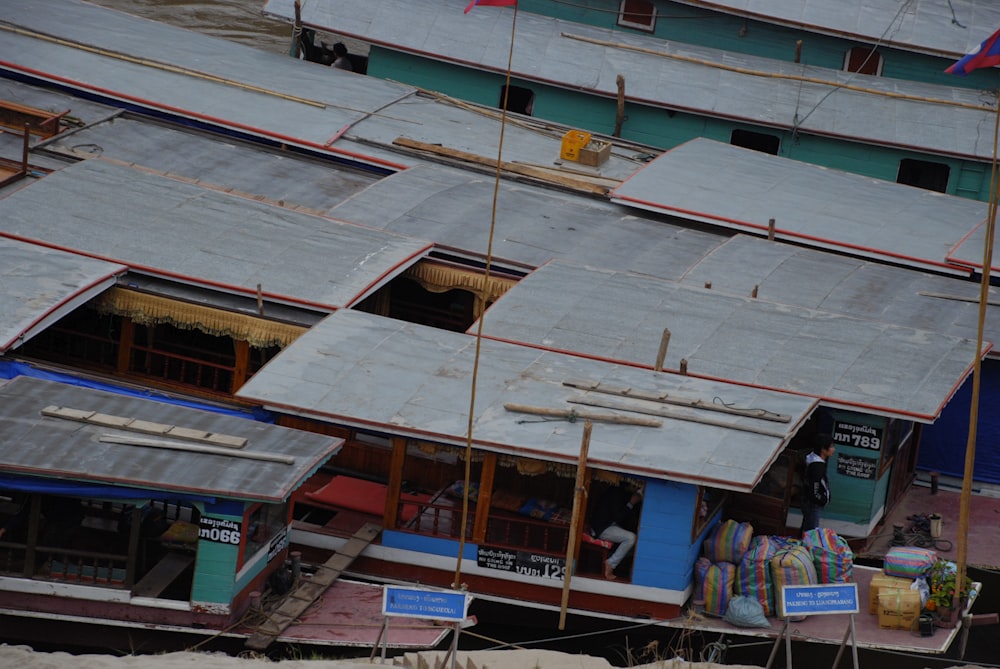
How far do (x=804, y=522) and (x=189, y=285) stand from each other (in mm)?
8414

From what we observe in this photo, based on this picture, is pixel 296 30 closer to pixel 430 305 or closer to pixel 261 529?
pixel 430 305

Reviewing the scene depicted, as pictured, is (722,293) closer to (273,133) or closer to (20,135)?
(273,133)

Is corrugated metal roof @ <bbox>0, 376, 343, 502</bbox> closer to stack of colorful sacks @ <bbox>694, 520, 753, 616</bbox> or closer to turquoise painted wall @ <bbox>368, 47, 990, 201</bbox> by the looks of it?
stack of colorful sacks @ <bbox>694, 520, 753, 616</bbox>

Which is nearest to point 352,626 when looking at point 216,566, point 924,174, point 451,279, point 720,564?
point 216,566

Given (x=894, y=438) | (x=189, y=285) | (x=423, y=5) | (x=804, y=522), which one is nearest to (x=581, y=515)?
(x=804, y=522)

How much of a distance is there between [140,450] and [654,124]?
602 inches

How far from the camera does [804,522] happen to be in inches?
699

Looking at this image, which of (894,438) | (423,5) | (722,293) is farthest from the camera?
(423,5)

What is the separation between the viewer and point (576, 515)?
1600 cm

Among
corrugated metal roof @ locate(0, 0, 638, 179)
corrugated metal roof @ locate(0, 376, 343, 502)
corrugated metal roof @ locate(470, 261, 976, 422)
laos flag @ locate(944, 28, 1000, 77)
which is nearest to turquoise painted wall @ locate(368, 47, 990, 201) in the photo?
corrugated metal roof @ locate(0, 0, 638, 179)

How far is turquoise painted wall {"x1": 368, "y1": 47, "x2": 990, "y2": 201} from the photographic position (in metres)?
27.4

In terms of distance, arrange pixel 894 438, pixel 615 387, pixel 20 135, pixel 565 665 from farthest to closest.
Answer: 1. pixel 20 135
2. pixel 894 438
3. pixel 615 387
4. pixel 565 665

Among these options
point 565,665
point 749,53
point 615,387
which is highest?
point 749,53

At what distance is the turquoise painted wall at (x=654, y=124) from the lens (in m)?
27.4
